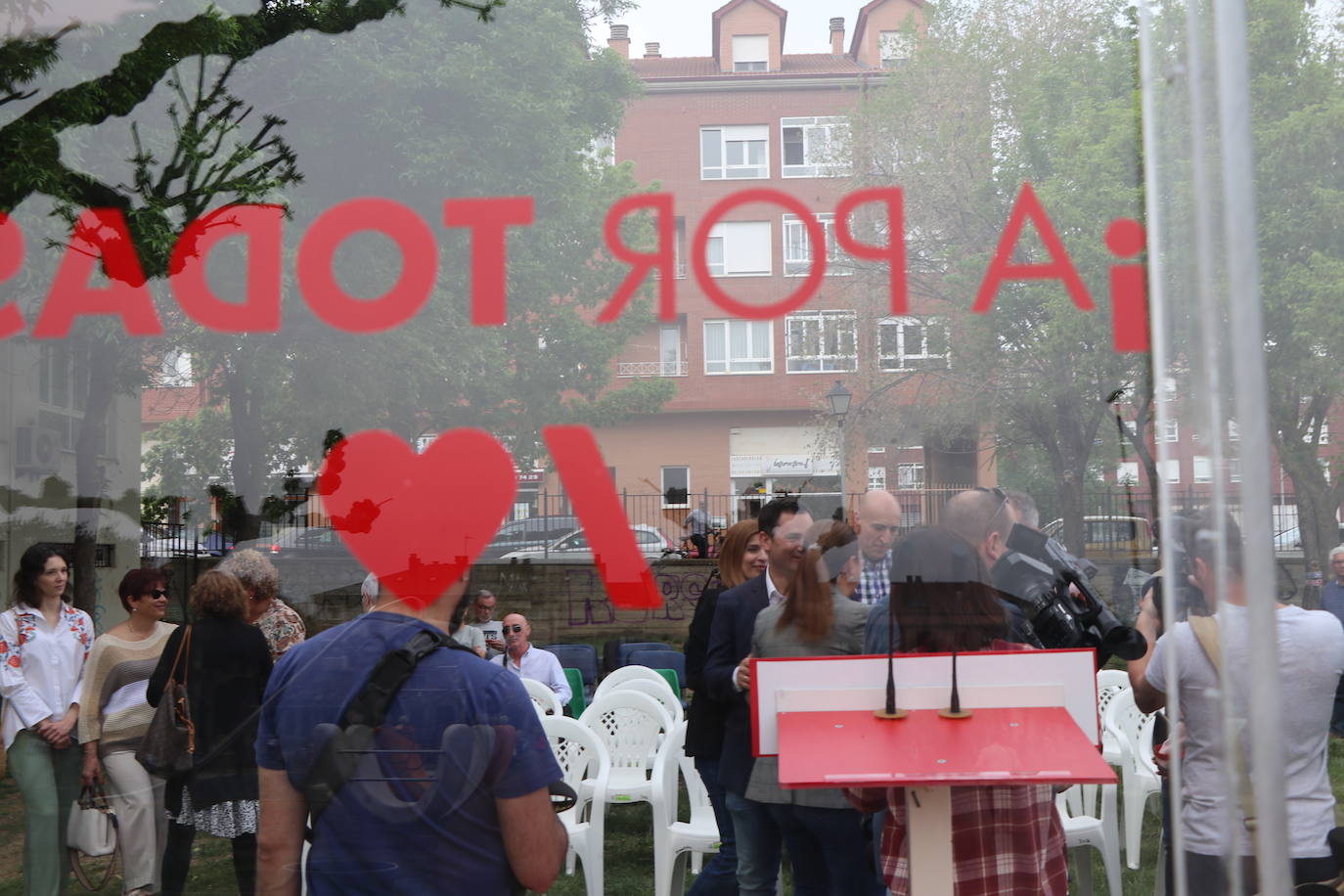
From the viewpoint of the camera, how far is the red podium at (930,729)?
5.62ft

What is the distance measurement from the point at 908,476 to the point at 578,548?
2.53ft

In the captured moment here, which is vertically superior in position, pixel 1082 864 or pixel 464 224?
pixel 464 224

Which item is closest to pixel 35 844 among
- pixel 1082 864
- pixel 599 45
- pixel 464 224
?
pixel 464 224

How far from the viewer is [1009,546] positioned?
106 inches

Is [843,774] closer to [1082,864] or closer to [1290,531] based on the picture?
[1290,531]

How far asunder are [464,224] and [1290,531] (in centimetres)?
182

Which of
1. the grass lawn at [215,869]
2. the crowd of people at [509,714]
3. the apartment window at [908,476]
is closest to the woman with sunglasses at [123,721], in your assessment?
the crowd of people at [509,714]

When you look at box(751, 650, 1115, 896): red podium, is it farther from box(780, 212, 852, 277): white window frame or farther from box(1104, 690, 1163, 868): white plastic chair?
box(1104, 690, 1163, 868): white plastic chair

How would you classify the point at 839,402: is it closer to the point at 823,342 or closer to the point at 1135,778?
the point at 823,342

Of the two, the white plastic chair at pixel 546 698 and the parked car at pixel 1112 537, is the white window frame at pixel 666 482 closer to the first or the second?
the parked car at pixel 1112 537

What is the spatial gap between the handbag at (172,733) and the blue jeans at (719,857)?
4.43 ft

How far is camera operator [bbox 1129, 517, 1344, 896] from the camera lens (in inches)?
58.0

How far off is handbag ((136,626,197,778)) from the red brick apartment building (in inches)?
53.2

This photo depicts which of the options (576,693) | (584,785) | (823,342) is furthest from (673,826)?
(823,342)
